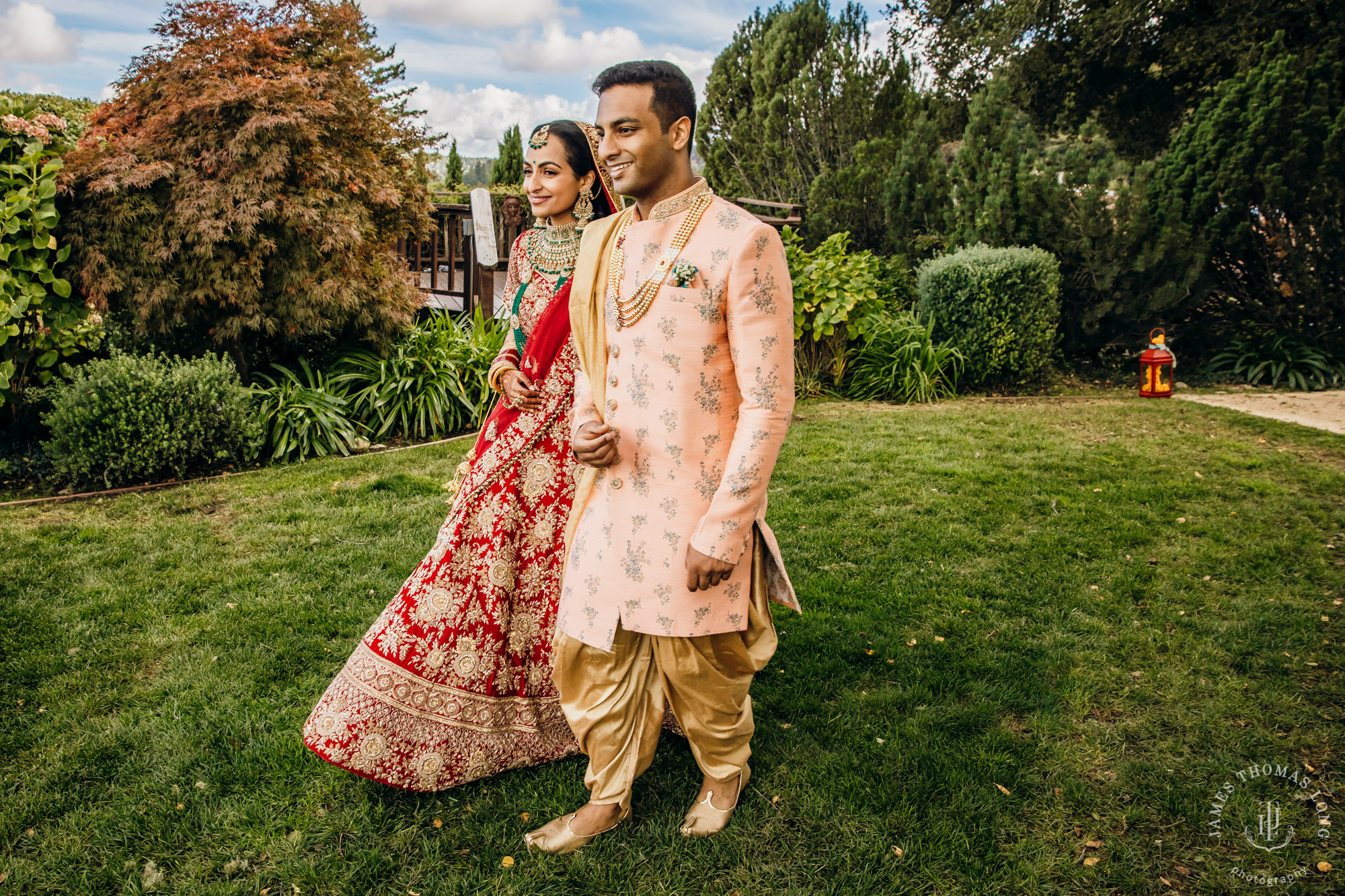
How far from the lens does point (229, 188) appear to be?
5.64m

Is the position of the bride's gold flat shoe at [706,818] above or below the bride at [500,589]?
below

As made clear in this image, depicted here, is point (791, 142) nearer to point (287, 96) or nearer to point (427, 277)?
point (427, 277)

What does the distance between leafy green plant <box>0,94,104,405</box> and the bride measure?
454cm

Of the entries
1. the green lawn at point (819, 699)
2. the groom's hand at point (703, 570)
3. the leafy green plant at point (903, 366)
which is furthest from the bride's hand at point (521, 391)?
the leafy green plant at point (903, 366)

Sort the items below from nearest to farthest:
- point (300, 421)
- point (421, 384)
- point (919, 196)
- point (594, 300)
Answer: point (594, 300) < point (300, 421) < point (421, 384) < point (919, 196)

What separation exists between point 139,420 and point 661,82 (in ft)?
16.2

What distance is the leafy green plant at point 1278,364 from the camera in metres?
8.65

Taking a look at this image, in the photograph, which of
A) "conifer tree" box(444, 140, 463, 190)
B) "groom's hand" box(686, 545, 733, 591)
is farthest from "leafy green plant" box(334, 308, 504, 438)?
"conifer tree" box(444, 140, 463, 190)

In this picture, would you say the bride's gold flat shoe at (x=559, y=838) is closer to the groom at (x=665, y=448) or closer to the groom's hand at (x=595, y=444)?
the groom at (x=665, y=448)

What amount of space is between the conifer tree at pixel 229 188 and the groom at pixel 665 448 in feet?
15.5

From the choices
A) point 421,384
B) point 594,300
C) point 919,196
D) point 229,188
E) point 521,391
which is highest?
point 919,196

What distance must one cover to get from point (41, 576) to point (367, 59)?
16.6 ft

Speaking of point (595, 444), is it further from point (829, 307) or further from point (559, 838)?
point (829, 307)

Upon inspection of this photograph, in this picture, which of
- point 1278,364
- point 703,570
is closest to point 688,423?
point 703,570
